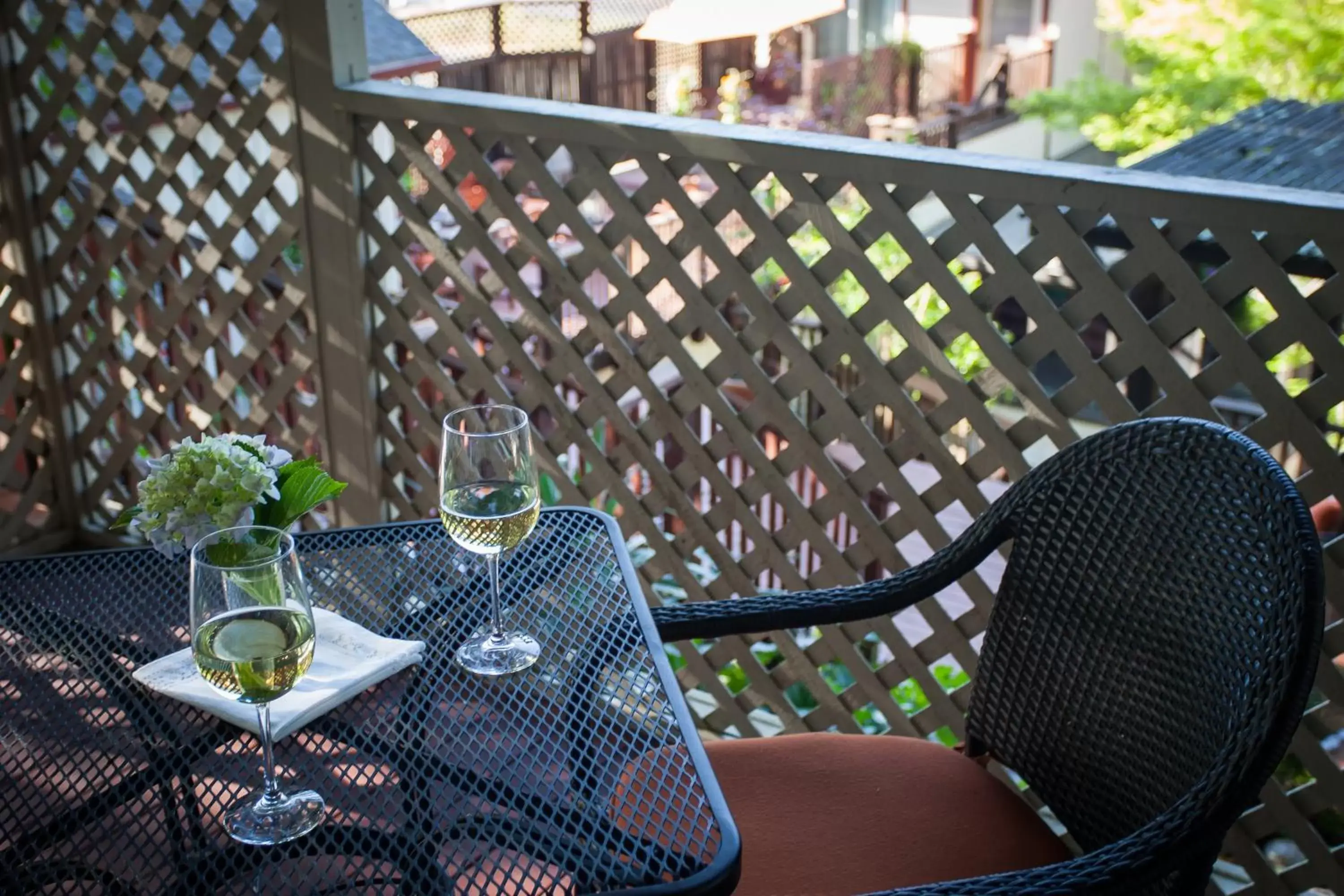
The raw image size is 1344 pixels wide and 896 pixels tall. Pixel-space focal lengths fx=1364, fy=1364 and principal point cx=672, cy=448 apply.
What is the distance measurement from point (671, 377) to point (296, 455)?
328 cm

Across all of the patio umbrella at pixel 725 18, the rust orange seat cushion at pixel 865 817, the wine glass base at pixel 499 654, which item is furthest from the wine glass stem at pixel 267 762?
the patio umbrella at pixel 725 18

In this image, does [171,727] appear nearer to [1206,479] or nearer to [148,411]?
[1206,479]

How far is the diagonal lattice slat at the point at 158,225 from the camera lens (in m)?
2.48

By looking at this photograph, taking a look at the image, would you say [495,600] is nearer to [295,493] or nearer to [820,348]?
[295,493]

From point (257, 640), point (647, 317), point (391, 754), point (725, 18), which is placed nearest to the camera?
point (257, 640)

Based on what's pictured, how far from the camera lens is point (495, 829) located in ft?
3.42

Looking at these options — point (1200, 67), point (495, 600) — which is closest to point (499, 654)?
point (495, 600)

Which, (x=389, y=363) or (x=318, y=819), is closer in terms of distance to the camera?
(x=318, y=819)

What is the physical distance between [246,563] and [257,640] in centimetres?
8

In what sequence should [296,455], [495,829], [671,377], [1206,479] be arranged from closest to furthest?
[495,829], [1206,479], [296,455], [671,377]

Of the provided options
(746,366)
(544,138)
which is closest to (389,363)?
(544,138)

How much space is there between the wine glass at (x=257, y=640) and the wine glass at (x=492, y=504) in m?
0.25

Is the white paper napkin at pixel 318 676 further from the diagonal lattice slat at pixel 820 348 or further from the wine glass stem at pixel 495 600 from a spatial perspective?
the diagonal lattice slat at pixel 820 348

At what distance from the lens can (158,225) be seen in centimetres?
272
